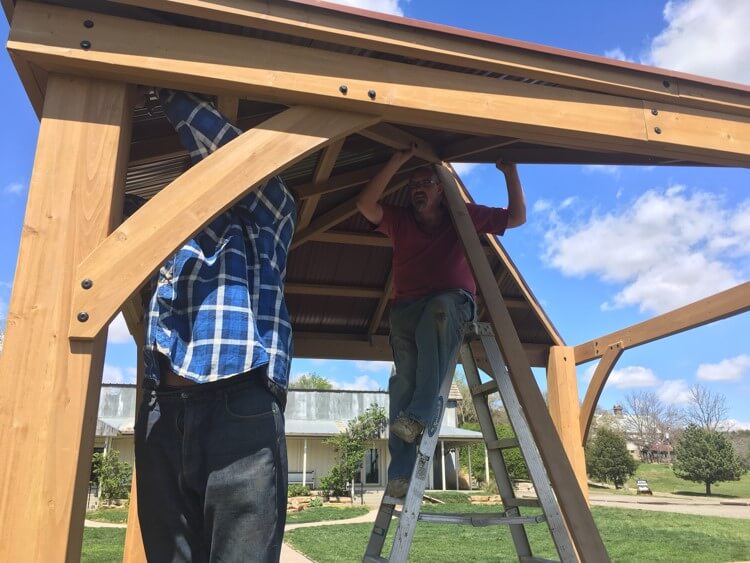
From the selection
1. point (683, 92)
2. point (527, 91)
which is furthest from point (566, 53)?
point (683, 92)

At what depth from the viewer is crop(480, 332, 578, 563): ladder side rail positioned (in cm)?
288

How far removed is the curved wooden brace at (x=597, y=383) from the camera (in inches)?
263

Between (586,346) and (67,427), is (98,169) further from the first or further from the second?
(586,346)

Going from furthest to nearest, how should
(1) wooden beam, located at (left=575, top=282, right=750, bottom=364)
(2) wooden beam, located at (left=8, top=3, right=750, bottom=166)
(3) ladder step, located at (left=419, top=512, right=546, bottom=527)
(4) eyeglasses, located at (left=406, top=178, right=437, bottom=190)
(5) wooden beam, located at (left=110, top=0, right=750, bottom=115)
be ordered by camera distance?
(1) wooden beam, located at (left=575, top=282, right=750, bottom=364), (4) eyeglasses, located at (left=406, top=178, right=437, bottom=190), (3) ladder step, located at (left=419, top=512, right=546, bottom=527), (5) wooden beam, located at (left=110, top=0, right=750, bottom=115), (2) wooden beam, located at (left=8, top=3, right=750, bottom=166)

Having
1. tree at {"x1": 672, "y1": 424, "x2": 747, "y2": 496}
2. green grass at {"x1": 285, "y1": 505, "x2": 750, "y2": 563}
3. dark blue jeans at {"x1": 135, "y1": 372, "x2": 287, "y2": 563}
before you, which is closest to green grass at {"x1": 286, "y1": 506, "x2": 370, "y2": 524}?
green grass at {"x1": 285, "y1": 505, "x2": 750, "y2": 563}

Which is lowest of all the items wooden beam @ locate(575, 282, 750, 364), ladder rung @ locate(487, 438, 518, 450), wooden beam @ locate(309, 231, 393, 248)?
ladder rung @ locate(487, 438, 518, 450)

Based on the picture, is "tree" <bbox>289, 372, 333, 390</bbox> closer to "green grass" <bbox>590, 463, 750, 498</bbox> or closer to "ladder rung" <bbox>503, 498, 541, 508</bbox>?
"green grass" <bbox>590, 463, 750, 498</bbox>

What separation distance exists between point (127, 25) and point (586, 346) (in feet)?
20.9

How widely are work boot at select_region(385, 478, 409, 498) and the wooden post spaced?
1.73 m

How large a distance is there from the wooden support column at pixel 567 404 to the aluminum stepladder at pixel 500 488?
302 centimetres

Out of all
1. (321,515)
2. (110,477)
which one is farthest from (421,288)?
(110,477)

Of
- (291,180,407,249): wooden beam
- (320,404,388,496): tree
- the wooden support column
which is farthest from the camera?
(320,404,388,496): tree

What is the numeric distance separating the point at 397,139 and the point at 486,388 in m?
1.58

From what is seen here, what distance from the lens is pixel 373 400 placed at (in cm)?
2698
